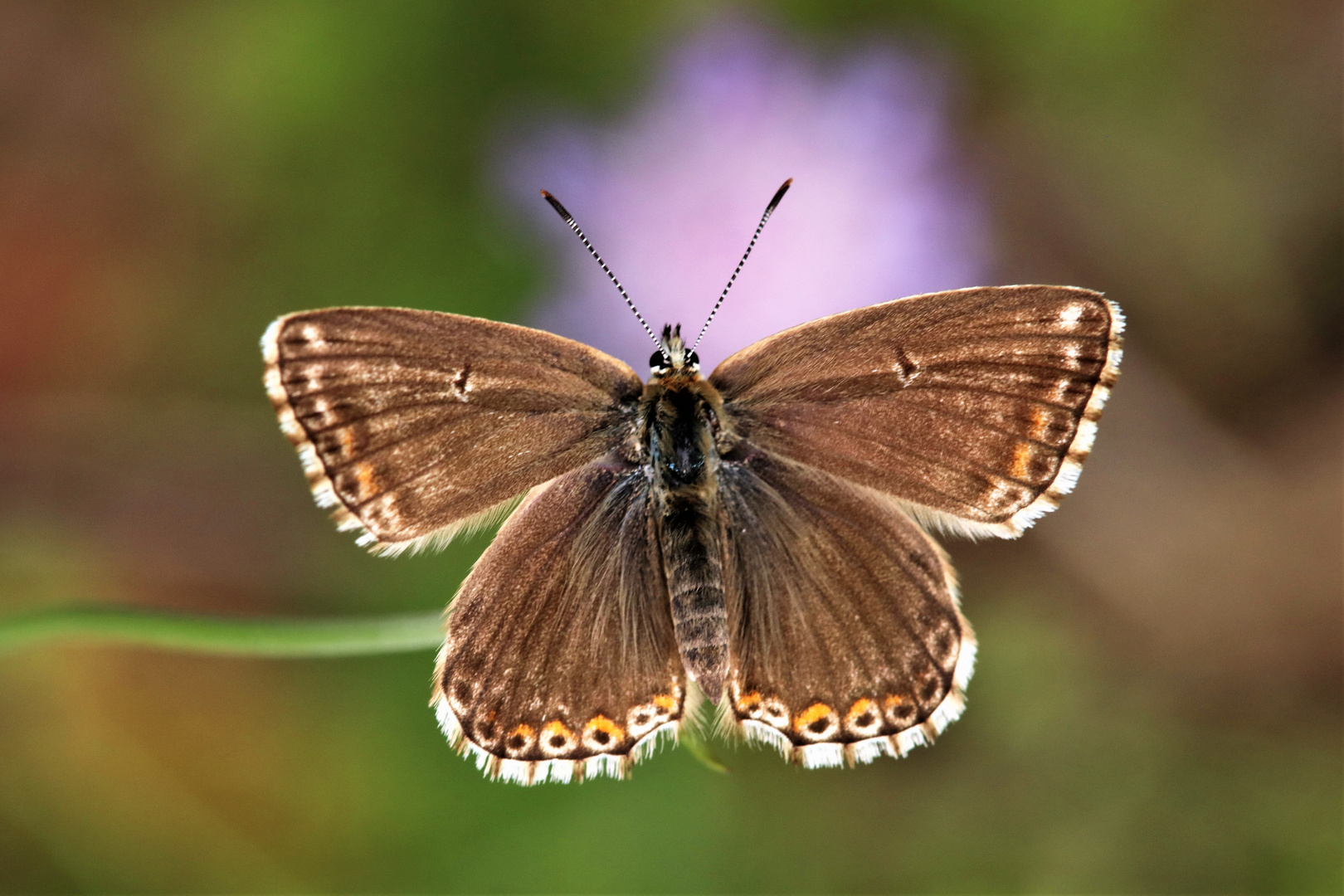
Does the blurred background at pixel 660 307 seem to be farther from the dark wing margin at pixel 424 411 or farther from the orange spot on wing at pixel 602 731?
the orange spot on wing at pixel 602 731


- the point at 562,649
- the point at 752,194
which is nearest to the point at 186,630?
the point at 562,649

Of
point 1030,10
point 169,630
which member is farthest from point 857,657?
point 1030,10

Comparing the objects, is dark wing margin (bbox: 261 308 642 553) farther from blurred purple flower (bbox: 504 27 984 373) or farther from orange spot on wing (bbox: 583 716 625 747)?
blurred purple flower (bbox: 504 27 984 373)

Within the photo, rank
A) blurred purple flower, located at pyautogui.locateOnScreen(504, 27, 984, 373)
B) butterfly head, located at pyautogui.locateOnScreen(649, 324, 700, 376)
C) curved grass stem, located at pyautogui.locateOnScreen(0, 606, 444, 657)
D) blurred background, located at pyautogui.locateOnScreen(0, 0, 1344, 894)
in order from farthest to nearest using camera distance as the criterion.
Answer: blurred background, located at pyautogui.locateOnScreen(0, 0, 1344, 894), blurred purple flower, located at pyautogui.locateOnScreen(504, 27, 984, 373), butterfly head, located at pyautogui.locateOnScreen(649, 324, 700, 376), curved grass stem, located at pyautogui.locateOnScreen(0, 606, 444, 657)

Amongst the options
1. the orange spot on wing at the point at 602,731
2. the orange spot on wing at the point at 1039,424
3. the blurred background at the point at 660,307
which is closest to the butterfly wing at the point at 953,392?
the orange spot on wing at the point at 1039,424

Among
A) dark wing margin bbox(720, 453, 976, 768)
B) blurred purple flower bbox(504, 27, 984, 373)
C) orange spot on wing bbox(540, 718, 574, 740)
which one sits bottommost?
orange spot on wing bbox(540, 718, 574, 740)

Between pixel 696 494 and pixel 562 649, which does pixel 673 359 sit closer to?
pixel 696 494

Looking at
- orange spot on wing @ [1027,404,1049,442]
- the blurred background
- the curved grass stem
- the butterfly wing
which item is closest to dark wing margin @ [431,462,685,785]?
the curved grass stem

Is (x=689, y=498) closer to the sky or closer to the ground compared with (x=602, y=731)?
closer to the sky
